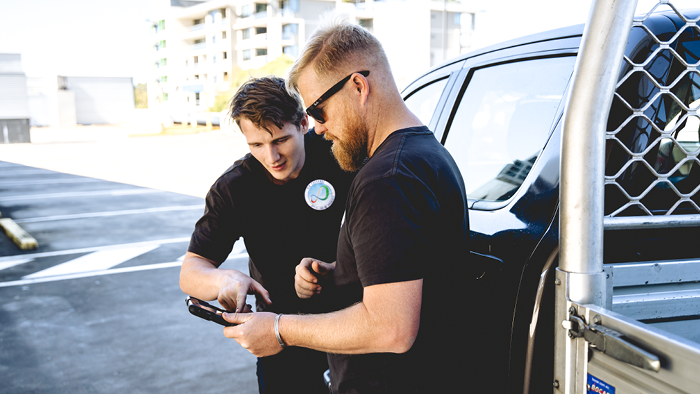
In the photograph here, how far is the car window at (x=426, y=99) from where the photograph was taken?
9.60 ft

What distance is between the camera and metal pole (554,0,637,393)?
111 centimetres

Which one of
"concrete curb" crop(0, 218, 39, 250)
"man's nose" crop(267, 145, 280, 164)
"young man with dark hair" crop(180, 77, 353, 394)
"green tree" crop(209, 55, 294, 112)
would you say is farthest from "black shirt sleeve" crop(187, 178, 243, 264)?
"green tree" crop(209, 55, 294, 112)

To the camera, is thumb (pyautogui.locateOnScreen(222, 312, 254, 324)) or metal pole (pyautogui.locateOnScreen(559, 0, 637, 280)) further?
thumb (pyautogui.locateOnScreen(222, 312, 254, 324))

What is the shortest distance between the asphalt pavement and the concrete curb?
12 cm

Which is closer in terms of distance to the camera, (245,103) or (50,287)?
(245,103)

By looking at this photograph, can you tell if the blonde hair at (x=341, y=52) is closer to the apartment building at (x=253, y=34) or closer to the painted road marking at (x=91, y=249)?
the painted road marking at (x=91, y=249)

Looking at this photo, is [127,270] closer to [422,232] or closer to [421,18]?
[422,232]

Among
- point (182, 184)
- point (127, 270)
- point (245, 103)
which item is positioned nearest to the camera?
point (245, 103)

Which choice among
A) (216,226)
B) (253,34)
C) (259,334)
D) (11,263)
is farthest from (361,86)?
(253,34)

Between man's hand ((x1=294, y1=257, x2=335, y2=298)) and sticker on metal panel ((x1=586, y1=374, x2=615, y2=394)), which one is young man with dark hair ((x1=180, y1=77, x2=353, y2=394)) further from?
sticker on metal panel ((x1=586, y1=374, x2=615, y2=394))

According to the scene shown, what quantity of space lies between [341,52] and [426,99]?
164 cm

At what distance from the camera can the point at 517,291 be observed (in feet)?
5.20

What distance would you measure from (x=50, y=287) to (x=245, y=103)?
4.76 m

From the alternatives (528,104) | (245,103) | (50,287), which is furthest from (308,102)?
(50,287)
